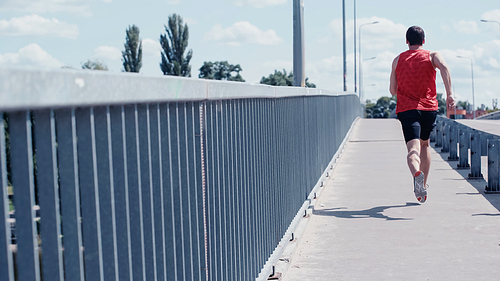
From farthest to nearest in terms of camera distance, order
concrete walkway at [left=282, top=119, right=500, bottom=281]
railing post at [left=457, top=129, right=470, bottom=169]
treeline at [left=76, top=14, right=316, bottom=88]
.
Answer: treeline at [left=76, top=14, right=316, bottom=88]
railing post at [left=457, top=129, right=470, bottom=169]
concrete walkway at [left=282, top=119, right=500, bottom=281]

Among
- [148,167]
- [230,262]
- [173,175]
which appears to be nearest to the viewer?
[148,167]

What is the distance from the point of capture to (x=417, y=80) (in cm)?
684

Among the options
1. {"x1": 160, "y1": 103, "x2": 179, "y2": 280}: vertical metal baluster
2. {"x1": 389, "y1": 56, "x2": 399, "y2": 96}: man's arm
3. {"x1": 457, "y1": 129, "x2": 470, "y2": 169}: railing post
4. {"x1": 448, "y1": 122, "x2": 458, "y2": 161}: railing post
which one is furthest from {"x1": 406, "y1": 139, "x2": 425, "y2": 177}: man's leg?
{"x1": 448, "y1": 122, "x2": 458, "y2": 161}: railing post

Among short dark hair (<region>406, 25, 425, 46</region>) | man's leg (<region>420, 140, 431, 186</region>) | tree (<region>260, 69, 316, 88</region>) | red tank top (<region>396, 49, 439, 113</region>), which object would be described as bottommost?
man's leg (<region>420, 140, 431, 186</region>)

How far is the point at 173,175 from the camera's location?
8.30ft

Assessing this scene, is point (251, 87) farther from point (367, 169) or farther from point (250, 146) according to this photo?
point (367, 169)

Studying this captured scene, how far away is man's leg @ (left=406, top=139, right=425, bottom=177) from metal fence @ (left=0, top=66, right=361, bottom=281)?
2977 millimetres

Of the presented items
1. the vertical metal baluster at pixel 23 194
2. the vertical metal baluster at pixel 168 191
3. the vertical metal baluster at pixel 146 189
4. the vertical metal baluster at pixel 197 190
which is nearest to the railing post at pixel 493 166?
the vertical metal baluster at pixel 197 190

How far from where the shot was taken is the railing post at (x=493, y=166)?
775 centimetres

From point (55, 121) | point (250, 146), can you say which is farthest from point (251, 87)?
point (55, 121)

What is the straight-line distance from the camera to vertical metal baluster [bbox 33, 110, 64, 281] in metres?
1.57

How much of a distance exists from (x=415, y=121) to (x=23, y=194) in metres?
5.85

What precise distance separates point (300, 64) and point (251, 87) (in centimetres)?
636

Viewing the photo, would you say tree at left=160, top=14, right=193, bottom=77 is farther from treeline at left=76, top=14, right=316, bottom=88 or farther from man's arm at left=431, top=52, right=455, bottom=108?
man's arm at left=431, top=52, right=455, bottom=108
